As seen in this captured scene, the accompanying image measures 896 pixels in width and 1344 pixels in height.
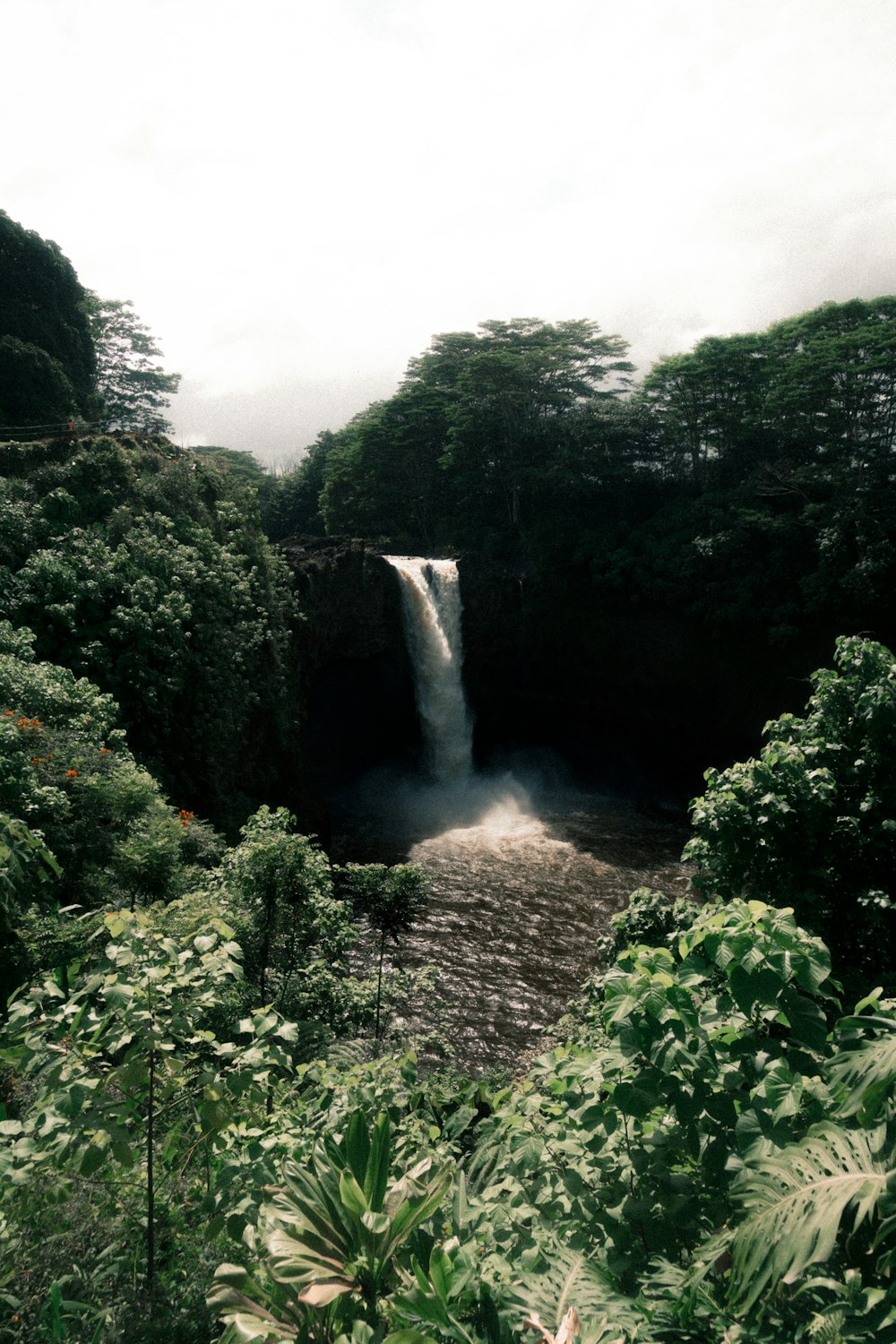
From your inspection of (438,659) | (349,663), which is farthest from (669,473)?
(349,663)

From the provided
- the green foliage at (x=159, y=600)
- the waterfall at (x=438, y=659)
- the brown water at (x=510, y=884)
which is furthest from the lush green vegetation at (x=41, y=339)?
the brown water at (x=510, y=884)

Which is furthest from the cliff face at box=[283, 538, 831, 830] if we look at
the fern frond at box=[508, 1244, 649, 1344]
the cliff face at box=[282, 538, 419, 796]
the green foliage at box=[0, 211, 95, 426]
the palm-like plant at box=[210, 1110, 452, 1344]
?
the fern frond at box=[508, 1244, 649, 1344]

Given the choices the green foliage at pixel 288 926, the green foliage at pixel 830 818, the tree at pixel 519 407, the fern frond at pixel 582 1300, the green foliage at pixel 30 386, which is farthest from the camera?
the tree at pixel 519 407

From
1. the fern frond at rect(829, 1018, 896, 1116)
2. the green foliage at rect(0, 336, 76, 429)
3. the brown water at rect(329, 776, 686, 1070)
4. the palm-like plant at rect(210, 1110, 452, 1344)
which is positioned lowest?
the brown water at rect(329, 776, 686, 1070)

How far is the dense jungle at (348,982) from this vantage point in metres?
2.03

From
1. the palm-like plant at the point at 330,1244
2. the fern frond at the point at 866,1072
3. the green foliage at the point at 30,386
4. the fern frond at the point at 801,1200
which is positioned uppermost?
the green foliage at the point at 30,386

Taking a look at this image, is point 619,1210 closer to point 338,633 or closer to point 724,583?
point 338,633

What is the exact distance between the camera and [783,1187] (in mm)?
1802

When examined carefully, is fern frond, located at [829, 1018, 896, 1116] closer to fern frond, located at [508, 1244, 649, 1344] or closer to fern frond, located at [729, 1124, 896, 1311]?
fern frond, located at [729, 1124, 896, 1311]

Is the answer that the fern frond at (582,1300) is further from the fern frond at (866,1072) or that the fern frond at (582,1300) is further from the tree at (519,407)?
the tree at (519,407)

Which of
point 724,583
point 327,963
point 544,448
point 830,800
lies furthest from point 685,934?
point 544,448

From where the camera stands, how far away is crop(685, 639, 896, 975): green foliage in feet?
17.7

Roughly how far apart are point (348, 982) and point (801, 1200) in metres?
6.19

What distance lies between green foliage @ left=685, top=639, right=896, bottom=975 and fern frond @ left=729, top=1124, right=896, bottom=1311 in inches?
150
